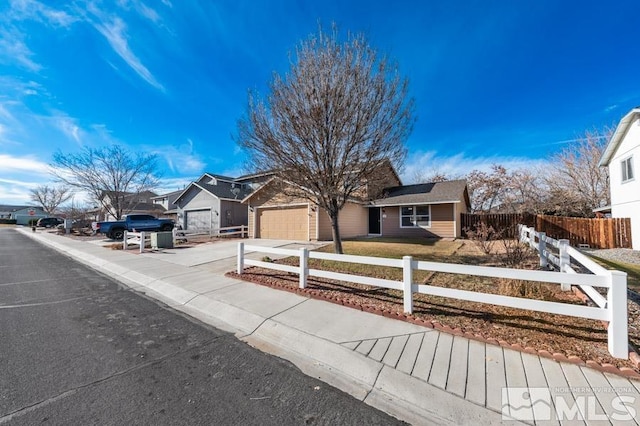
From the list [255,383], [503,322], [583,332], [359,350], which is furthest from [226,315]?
[583,332]

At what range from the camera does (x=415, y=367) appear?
3035mm

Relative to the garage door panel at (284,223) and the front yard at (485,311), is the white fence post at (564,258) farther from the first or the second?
the garage door panel at (284,223)

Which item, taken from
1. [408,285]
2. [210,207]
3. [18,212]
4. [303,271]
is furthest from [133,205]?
[18,212]

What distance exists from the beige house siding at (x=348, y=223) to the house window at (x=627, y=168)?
1337cm

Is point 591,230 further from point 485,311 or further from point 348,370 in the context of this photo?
point 348,370

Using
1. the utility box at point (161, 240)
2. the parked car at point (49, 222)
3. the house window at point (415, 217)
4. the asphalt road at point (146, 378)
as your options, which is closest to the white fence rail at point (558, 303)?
the asphalt road at point (146, 378)

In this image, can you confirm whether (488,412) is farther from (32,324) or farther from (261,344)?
(32,324)

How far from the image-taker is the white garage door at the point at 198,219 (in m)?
24.4

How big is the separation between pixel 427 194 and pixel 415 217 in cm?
176

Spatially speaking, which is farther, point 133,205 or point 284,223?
point 133,205

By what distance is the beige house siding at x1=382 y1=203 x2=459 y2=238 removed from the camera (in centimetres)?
1716

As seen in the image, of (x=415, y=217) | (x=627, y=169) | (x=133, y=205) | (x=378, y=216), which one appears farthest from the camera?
(x=133, y=205)

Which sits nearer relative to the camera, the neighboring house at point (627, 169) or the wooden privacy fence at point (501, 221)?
the neighboring house at point (627, 169)

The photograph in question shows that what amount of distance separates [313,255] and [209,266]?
15.2 ft
